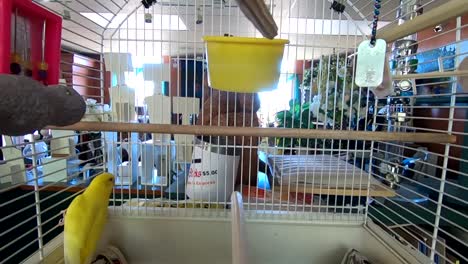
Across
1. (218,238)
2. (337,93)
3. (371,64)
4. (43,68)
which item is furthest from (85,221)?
(337,93)

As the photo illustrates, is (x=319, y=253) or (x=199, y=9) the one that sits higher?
(x=199, y=9)

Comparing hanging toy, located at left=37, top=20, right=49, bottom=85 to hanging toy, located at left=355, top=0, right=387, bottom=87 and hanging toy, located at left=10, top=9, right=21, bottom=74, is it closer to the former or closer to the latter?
hanging toy, located at left=10, top=9, right=21, bottom=74

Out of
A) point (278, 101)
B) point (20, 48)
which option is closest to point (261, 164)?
point (278, 101)

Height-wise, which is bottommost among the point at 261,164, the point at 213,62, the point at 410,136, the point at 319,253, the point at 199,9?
the point at 319,253

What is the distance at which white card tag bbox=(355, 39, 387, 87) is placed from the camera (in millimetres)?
413

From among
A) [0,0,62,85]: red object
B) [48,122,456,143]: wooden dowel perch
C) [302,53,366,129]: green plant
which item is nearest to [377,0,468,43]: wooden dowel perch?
[48,122,456,143]: wooden dowel perch

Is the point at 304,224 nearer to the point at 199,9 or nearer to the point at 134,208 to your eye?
the point at 134,208

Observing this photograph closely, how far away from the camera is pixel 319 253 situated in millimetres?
717

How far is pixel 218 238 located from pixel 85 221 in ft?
1.16

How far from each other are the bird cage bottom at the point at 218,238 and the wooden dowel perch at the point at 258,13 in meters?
0.53

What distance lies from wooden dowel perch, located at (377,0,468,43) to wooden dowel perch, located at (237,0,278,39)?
19 centimetres

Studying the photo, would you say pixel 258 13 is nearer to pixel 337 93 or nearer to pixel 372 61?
Answer: pixel 372 61

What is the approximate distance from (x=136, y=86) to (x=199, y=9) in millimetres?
324

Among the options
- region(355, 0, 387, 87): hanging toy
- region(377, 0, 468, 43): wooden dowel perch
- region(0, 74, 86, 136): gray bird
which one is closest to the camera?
region(0, 74, 86, 136): gray bird
